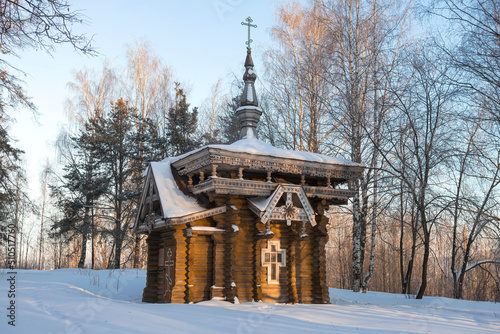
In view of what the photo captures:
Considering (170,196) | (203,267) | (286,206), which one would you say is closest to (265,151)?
(286,206)

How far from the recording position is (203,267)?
48.6 feet

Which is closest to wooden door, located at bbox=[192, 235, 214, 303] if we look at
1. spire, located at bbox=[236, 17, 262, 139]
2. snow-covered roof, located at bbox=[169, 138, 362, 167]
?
snow-covered roof, located at bbox=[169, 138, 362, 167]

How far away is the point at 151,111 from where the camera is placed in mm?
34344

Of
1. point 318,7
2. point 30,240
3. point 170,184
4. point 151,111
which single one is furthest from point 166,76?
point 30,240

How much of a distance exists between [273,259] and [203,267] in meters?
2.66

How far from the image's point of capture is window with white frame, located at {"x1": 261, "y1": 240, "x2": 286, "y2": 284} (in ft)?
51.6

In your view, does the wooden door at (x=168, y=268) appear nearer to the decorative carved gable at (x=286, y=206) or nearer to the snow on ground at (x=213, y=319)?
the snow on ground at (x=213, y=319)

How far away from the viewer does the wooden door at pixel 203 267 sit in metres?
14.6

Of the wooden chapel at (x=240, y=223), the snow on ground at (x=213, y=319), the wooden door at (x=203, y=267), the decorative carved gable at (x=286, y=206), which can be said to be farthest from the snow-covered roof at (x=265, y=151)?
the snow on ground at (x=213, y=319)

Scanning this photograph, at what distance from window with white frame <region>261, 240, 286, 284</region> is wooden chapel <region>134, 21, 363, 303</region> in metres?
0.04

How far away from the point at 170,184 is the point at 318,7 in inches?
531

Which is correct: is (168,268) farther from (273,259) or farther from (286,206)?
(286,206)

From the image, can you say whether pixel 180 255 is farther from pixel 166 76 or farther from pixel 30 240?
pixel 30 240

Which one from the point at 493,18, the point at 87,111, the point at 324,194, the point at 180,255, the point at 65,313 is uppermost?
the point at 87,111
